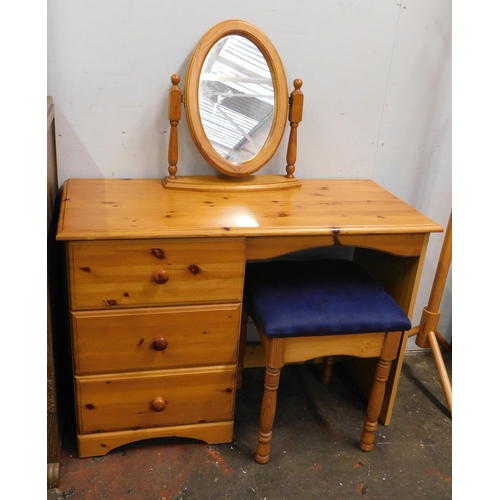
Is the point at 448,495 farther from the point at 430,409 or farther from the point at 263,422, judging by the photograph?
the point at 263,422

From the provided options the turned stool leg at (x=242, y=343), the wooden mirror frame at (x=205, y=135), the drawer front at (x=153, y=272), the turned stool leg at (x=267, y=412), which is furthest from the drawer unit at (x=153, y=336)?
the wooden mirror frame at (x=205, y=135)

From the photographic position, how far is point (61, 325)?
1.63 metres

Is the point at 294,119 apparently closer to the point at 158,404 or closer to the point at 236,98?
the point at 236,98

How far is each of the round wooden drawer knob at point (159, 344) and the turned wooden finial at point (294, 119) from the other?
0.68 metres

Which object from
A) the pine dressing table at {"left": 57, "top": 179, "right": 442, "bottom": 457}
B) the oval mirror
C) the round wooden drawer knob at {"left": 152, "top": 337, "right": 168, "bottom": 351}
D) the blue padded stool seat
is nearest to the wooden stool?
the blue padded stool seat

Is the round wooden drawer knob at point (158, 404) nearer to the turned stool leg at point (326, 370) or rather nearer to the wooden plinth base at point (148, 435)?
the wooden plinth base at point (148, 435)

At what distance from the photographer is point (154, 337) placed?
1.38 metres

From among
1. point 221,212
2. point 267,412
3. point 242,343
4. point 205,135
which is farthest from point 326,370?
point 205,135

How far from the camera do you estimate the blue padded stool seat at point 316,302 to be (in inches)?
53.7

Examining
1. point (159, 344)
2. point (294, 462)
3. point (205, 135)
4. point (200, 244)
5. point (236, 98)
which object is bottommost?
point (294, 462)

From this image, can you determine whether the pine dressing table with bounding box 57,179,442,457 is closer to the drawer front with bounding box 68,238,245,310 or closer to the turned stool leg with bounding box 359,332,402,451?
the drawer front with bounding box 68,238,245,310

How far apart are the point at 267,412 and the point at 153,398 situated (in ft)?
1.06

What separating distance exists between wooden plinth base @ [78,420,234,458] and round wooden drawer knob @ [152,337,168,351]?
11.5 inches

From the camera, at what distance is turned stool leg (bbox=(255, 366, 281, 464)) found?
1.43 metres
